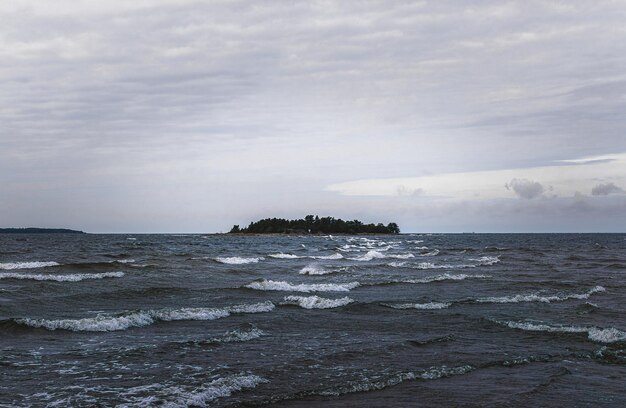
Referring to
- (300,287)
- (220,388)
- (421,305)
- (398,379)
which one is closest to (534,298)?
(421,305)

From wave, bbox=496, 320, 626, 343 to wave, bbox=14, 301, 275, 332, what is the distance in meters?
8.93

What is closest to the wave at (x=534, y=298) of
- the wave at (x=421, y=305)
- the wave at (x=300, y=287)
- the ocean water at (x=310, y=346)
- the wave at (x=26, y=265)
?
the ocean water at (x=310, y=346)

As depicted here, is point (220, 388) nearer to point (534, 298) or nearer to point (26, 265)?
point (534, 298)

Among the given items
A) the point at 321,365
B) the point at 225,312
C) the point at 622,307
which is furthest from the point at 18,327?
the point at 622,307

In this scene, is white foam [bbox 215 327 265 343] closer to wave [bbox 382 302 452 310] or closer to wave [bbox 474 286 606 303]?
wave [bbox 382 302 452 310]

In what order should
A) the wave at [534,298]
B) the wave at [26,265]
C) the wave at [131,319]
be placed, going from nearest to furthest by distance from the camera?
the wave at [131,319]
the wave at [534,298]
the wave at [26,265]

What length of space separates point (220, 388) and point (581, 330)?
11.6 metres

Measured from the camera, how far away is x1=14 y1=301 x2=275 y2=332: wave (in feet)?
55.9

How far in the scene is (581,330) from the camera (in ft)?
56.3

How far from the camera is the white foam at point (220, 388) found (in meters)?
10.1

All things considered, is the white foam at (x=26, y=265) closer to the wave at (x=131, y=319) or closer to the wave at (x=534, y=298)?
the wave at (x=131, y=319)

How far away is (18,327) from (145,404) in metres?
8.89

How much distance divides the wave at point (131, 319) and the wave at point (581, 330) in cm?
893

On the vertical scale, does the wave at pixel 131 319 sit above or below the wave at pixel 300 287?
above
